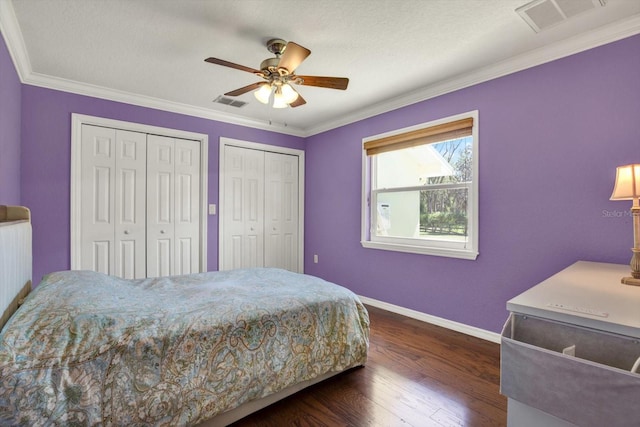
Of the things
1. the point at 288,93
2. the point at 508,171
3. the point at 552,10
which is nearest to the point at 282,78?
the point at 288,93

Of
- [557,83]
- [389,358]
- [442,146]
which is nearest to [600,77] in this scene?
[557,83]

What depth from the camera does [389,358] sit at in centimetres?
236

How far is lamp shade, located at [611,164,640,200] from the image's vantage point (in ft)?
5.03

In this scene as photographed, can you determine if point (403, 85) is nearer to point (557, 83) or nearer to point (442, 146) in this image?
point (442, 146)

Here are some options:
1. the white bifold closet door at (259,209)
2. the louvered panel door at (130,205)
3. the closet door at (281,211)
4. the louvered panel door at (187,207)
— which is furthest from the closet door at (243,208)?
the louvered panel door at (130,205)

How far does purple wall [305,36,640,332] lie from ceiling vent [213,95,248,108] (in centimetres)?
175

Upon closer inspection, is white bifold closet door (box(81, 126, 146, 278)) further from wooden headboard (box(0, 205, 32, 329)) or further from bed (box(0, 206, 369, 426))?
bed (box(0, 206, 369, 426))

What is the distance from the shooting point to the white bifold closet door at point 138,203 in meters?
3.13

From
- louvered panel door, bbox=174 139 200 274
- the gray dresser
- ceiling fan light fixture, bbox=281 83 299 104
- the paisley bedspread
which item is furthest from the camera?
louvered panel door, bbox=174 139 200 274

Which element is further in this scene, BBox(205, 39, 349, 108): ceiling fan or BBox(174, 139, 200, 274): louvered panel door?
BBox(174, 139, 200, 274): louvered panel door

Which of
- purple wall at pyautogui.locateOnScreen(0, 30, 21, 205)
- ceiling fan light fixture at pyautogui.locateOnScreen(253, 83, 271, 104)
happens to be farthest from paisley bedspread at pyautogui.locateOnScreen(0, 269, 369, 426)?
ceiling fan light fixture at pyautogui.locateOnScreen(253, 83, 271, 104)

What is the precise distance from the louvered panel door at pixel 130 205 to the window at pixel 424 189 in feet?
8.50

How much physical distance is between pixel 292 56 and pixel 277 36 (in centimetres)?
40

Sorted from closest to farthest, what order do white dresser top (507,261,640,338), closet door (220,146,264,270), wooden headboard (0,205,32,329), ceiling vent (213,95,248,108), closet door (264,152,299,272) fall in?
white dresser top (507,261,640,338) < wooden headboard (0,205,32,329) < ceiling vent (213,95,248,108) < closet door (220,146,264,270) < closet door (264,152,299,272)
